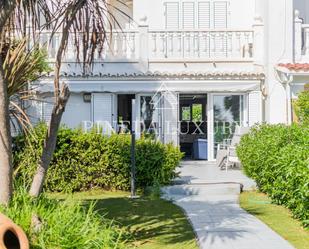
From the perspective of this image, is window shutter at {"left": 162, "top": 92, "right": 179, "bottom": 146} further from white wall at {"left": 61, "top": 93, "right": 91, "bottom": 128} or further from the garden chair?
white wall at {"left": 61, "top": 93, "right": 91, "bottom": 128}

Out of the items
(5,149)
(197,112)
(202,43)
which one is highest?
(202,43)

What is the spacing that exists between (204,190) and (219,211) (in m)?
3.67

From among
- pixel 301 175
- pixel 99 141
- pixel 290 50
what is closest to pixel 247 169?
pixel 99 141

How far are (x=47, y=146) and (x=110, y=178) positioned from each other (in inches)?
359

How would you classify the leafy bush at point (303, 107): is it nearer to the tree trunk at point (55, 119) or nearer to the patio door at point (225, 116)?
the patio door at point (225, 116)

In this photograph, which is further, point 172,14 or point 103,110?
point 172,14

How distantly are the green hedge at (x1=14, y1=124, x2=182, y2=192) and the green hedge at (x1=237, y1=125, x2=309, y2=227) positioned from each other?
3170mm

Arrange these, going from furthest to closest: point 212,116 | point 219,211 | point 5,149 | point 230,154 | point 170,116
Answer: point 212,116, point 170,116, point 230,154, point 219,211, point 5,149

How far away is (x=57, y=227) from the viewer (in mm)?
8977

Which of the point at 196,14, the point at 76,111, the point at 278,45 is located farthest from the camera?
the point at 196,14

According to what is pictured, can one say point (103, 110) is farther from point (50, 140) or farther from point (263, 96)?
point (50, 140)

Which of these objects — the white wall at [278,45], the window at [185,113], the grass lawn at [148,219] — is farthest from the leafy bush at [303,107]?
the grass lawn at [148,219]

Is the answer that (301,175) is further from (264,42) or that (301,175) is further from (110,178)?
(264,42)

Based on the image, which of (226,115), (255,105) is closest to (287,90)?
(255,105)
